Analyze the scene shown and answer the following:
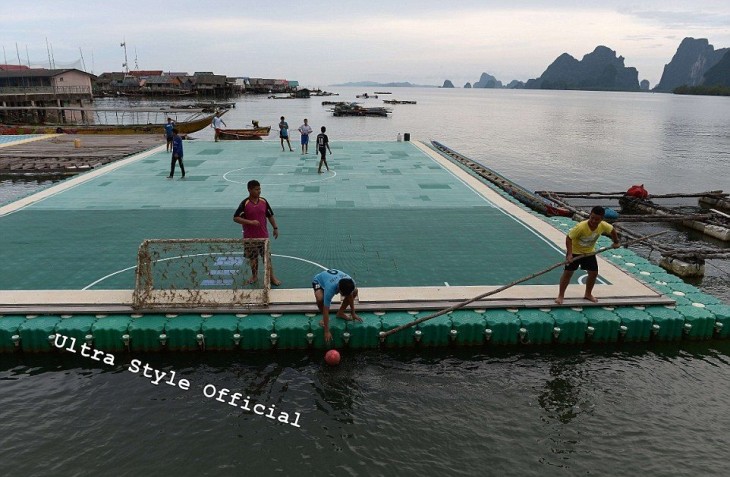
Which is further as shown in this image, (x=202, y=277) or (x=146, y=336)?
(x=202, y=277)

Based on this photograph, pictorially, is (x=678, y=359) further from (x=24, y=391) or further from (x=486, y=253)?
(x=24, y=391)

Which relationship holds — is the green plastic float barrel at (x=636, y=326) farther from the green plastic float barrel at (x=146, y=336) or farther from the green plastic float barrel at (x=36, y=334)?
the green plastic float barrel at (x=36, y=334)

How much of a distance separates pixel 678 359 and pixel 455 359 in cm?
490

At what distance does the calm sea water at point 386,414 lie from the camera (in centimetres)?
815

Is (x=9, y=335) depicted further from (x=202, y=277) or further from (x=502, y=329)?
(x=502, y=329)

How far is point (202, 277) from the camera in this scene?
12.9 meters

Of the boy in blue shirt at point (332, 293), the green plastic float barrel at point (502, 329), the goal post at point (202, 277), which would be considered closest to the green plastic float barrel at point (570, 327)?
the green plastic float barrel at point (502, 329)

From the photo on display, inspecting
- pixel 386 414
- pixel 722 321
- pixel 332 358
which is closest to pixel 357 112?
pixel 722 321

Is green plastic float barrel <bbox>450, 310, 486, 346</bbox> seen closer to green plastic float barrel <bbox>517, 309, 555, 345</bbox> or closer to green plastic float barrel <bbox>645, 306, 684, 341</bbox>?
green plastic float barrel <bbox>517, 309, 555, 345</bbox>

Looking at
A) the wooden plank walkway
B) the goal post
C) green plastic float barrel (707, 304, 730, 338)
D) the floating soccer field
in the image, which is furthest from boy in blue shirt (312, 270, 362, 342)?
the wooden plank walkway

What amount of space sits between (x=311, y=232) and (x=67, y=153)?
29.0 metres

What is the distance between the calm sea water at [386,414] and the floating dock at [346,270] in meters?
0.44

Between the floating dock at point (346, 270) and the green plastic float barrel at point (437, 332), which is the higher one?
the floating dock at point (346, 270)

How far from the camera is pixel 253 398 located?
962 centimetres
